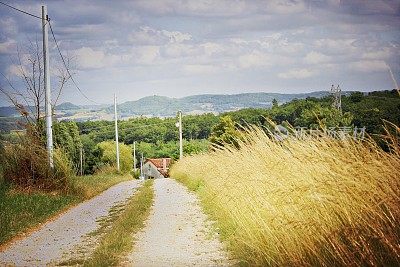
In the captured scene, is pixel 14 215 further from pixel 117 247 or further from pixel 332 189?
pixel 332 189

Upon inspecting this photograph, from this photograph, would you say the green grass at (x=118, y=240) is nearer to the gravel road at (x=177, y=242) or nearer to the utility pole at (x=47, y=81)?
the gravel road at (x=177, y=242)

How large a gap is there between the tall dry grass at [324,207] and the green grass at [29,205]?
5.05 metres

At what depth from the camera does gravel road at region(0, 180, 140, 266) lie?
25.2ft

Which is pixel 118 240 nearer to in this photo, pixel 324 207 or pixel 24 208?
pixel 324 207

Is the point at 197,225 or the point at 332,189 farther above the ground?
the point at 332,189

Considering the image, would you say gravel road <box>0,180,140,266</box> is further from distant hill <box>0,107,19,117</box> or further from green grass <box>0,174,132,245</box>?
distant hill <box>0,107,19,117</box>

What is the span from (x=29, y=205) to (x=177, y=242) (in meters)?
6.37

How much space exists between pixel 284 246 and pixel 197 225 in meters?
4.91

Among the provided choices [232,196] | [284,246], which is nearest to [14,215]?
[232,196]

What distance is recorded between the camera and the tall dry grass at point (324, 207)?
459 centimetres

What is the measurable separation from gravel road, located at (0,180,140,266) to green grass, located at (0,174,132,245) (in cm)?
34

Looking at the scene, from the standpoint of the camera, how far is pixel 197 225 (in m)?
10.5

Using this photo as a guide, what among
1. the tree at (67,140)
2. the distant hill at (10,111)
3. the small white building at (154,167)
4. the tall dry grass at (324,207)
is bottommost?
the small white building at (154,167)

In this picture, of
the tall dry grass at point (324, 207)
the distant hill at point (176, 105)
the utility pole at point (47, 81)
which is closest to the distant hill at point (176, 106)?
the distant hill at point (176, 105)
